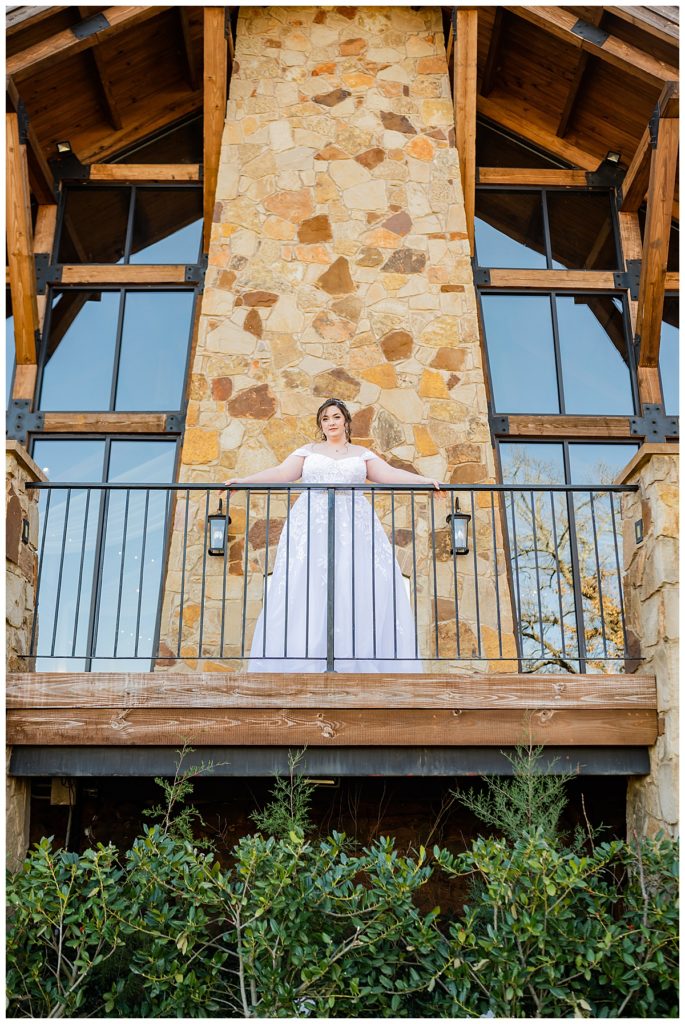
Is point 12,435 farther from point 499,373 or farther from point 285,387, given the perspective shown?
point 499,373

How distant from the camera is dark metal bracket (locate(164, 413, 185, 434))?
7.87 meters

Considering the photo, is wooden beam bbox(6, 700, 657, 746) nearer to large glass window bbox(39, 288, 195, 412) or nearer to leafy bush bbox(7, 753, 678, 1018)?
leafy bush bbox(7, 753, 678, 1018)

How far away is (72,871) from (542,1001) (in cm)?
203

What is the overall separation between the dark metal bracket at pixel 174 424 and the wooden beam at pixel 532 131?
4148mm

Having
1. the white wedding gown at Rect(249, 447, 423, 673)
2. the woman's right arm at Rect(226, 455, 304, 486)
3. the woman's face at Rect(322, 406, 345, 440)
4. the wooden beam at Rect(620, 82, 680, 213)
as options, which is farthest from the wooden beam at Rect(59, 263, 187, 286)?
the wooden beam at Rect(620, 82, 680, 213)

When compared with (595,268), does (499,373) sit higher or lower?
lower

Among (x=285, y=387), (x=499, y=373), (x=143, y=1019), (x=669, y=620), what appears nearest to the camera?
(x=143, y=1019)

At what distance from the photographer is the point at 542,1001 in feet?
12.9

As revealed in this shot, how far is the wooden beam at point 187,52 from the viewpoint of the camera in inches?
321

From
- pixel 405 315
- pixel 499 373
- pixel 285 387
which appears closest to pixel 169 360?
pixel 285 387

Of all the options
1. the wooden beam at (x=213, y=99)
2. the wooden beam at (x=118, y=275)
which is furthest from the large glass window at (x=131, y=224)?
the wooden beam at (x=213, y=99)

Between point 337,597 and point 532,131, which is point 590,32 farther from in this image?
point 337,597

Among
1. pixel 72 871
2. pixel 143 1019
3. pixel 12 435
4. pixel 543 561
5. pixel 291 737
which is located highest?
pixel 12 435

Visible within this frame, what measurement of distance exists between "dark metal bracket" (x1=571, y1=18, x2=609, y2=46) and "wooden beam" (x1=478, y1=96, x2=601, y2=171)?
1.46m
